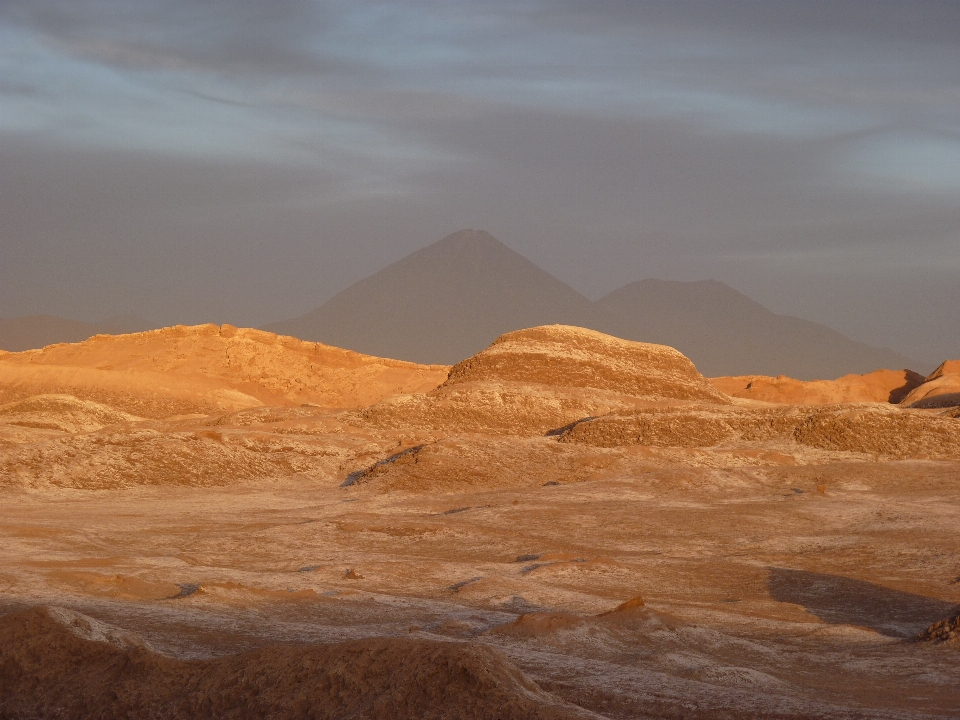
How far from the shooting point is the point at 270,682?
7.71 metres

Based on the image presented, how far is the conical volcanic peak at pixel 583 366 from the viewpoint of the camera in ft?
150

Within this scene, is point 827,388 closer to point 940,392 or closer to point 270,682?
A: point 940,392

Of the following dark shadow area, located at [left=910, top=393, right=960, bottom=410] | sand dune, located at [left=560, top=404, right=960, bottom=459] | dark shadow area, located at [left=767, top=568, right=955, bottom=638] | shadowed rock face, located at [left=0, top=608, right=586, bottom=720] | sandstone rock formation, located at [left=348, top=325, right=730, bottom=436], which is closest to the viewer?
shadowed rock face, located at [left=0, top=608, right=586, bottom=720]

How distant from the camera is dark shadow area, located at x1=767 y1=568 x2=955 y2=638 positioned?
1392 centimetres

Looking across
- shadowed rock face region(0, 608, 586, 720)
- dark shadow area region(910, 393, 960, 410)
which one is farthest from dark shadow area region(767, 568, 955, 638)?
dark shadow area region(910, 393, 960, 410)

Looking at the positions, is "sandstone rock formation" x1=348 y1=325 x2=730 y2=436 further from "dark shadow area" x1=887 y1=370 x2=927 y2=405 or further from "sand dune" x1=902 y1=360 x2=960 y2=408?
"dark shadow area" x1=887 y1=370 x2=927 y2=405

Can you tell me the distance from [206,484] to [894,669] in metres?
22.2

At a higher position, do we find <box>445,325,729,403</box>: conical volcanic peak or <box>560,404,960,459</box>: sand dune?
<box>445,325,729,403</box>: conical volcanic peak

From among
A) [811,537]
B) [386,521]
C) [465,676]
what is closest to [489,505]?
[386,521]

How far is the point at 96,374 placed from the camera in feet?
187

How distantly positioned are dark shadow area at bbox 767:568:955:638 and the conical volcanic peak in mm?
28247

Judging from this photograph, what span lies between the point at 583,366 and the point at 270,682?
39256 mm

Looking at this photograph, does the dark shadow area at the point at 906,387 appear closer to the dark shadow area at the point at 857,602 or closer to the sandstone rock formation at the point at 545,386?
the sandstone rock formation at the point at 545,386

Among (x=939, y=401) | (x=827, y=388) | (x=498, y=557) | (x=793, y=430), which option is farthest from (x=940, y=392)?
(x=498, y=557)
